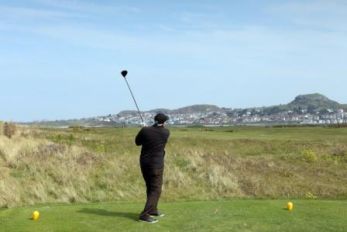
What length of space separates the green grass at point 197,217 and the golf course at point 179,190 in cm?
2

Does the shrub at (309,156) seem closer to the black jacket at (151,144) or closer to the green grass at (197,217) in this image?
the green grass at (197,217)

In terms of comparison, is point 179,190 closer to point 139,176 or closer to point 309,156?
point 139,176

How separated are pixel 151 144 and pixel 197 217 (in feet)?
5.87

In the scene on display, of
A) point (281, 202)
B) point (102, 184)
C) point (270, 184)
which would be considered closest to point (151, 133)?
point (281, 202)

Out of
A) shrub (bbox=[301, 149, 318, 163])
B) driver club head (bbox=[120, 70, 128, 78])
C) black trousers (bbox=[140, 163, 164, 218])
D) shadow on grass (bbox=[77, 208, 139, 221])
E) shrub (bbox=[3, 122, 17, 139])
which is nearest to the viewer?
black trousers (bbox=[140, 163, 164, 218])

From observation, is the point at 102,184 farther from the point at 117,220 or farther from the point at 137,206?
the point at 117,220

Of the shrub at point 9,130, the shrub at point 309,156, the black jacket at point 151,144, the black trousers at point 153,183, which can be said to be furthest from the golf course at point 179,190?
the black jacket at point 151,144

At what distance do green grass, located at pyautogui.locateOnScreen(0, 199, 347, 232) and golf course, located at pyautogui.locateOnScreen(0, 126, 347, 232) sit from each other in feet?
0.06

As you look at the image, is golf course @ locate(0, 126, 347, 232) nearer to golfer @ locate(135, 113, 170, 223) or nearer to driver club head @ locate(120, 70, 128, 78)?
golfer @ locate(135, 113, 170, 223)

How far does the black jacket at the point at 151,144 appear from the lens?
11.9 metres

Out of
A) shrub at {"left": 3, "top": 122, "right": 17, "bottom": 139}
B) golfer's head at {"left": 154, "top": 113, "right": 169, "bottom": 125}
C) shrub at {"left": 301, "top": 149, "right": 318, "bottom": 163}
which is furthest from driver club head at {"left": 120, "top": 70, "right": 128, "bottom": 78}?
shrub at {"left": 3, "top": 122, "right": 17, "bottom": 139}

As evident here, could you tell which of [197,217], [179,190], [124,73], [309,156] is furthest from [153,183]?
[309,156]

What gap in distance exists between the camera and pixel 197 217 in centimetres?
1198

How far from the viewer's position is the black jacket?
11.9 m
